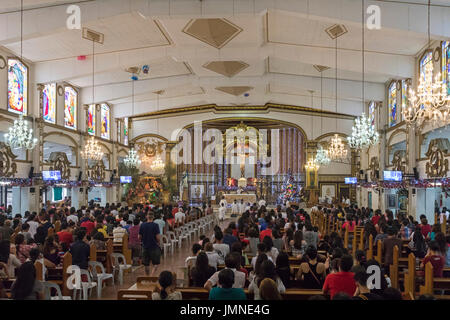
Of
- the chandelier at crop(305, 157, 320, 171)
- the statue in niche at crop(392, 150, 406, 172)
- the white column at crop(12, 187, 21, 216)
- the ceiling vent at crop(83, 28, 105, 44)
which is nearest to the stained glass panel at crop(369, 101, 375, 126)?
the chandelier at crop(305, 157, 320, 171)

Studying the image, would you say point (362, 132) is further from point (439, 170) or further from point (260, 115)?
point (260, 115)

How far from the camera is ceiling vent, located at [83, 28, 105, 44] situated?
44.7 feet

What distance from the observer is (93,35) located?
549 inches

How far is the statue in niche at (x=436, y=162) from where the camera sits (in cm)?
1368

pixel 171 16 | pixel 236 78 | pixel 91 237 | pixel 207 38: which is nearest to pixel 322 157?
pixel 236 78

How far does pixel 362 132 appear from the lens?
530 inches

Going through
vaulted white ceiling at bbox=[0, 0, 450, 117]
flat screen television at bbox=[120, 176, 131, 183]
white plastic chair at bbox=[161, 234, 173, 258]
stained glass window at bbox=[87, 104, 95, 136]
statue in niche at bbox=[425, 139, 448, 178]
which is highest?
vaulted white ceiling at bbox=[0, 0, 450, 117]

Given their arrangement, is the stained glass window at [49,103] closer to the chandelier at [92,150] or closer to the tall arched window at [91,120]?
the chandelier at [92,150]

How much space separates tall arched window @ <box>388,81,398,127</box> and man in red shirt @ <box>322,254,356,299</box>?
1653cm

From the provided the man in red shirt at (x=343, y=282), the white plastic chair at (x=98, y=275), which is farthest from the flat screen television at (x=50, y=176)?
the man in red shirt at (x=343, y=282)

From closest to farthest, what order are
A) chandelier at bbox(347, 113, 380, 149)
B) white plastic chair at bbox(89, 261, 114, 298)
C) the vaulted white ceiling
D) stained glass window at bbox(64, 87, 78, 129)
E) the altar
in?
white plastic chair at bbox(89, 261, 114, 298) → the vaulted white ceiling → chandelier at bbox(347, 113, 380, 149) → stained glass window at bbox(64, 87, 78, 129) → the altar

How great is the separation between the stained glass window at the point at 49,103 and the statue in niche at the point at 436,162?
16.3m

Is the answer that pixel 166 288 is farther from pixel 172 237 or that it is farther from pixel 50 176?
pixel 50 176

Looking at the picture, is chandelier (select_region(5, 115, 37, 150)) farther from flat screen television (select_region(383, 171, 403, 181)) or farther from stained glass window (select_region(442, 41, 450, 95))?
flat screen television (select_region(383, 171, 403, 181))
